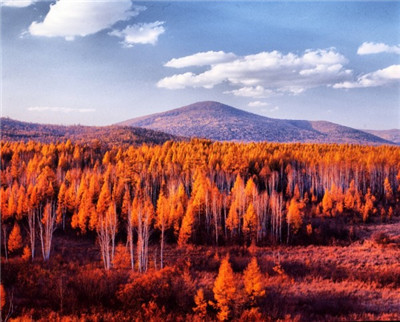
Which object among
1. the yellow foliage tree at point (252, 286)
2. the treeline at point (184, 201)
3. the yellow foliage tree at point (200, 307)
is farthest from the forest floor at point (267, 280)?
the treeline at point (184, 201)

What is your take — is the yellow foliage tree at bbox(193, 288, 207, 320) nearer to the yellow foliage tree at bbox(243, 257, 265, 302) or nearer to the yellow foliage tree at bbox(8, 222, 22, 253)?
the yellow foliage tree at bbox(243, 257, 265, 302)

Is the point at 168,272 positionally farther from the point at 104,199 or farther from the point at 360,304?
the point at 104,199

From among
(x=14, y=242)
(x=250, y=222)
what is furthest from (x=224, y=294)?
(x=14, y=242)

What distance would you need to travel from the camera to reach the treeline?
4309 cm

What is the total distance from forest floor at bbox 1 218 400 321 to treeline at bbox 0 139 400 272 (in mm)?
2854

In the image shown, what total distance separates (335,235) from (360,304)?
28018 mm

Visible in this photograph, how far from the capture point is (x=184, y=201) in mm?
53938

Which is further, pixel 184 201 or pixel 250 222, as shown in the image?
pixel 184 201

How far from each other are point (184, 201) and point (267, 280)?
24647 millimetres

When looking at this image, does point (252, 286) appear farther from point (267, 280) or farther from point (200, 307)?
point (267, 280)

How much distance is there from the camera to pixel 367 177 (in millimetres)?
83500

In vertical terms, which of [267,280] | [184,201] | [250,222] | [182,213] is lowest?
[267,280]

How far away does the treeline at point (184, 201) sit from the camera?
1697 inches

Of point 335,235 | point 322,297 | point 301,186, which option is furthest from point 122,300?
point 301,186
